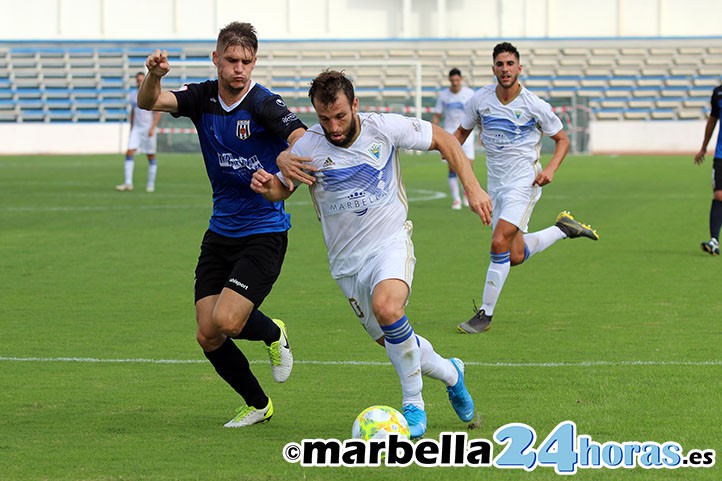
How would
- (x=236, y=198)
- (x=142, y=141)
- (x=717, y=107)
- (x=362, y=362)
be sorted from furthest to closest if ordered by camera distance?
(x=142, y=141)
(x=717, y=107)
(x=362, y=362)
(x=236, y=198)

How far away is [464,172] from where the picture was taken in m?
6.43

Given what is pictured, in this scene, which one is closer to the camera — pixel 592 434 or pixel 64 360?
pixel 592 434

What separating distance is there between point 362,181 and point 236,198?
0.87 metres

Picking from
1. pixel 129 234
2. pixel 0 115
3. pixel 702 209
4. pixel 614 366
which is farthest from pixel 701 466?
pixel 0 115

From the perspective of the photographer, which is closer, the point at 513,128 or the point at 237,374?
the point at 237,374

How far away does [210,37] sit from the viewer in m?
49.6

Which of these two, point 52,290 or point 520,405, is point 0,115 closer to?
point 52,290

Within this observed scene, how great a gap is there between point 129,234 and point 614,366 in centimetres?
1020

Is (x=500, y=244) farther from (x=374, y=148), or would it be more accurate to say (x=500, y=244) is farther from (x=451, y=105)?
(x=451, y=105)

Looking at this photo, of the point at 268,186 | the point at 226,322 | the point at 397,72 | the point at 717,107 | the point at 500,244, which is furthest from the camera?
the point at 397,72

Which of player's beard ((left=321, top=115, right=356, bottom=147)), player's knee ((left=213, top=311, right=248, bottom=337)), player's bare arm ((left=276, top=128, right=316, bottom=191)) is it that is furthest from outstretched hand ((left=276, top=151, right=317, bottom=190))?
player's knee ((left=213, top=311, right=248, bottom=337))

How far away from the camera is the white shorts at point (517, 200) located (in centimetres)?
1063

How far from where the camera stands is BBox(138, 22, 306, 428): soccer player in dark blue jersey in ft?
22.5

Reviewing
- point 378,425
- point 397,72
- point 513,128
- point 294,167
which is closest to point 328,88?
point 294,167
